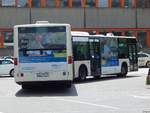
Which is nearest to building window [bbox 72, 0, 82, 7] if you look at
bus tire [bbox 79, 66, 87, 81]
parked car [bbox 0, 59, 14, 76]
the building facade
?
the building facade

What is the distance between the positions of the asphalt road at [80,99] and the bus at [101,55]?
2.43m

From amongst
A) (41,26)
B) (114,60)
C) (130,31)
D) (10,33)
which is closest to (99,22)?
(130,31)

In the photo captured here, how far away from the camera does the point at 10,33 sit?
189 ft

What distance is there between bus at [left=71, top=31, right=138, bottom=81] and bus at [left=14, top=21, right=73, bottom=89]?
17.7 feet

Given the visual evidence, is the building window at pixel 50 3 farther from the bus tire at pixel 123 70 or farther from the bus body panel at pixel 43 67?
the bus body panel at pixel 43 67

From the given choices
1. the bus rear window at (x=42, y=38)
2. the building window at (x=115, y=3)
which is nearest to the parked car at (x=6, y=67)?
the bus rear window at (x=42, y=38)

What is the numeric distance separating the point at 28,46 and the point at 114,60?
10191 millimetres

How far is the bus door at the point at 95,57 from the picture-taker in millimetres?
28750

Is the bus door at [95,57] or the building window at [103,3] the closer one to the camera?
the bus door at [95,57]

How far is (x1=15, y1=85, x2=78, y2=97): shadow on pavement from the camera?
69.3ft

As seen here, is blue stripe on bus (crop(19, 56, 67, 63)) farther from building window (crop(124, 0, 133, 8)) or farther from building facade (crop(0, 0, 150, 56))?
building window (crop(124, 0, 133, 8))

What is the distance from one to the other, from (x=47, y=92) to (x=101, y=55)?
770 centimetres

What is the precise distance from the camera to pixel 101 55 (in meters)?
29.5

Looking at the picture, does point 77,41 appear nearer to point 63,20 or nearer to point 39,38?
point 39,38
